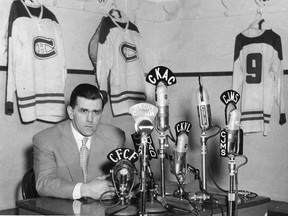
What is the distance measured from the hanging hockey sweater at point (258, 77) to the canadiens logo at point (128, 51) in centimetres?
100

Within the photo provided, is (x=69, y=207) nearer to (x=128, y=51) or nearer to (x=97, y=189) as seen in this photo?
(x=97, y=189)

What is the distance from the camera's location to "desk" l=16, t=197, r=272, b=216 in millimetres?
2514

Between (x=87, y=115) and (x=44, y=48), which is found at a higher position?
(x=44, y=48)

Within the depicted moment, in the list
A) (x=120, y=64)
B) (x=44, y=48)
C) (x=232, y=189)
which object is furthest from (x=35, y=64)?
(x=232, y=189)

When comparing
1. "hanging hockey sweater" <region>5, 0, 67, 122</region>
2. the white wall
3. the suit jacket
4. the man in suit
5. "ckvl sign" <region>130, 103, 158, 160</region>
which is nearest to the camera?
"ckvl sign" <region>130, 103, 158, 160</region>

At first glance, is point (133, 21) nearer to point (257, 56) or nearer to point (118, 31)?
point (118, 31)

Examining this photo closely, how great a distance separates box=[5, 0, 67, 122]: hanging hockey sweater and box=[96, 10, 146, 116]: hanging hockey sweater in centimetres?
54

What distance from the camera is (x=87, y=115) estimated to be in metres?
3.44

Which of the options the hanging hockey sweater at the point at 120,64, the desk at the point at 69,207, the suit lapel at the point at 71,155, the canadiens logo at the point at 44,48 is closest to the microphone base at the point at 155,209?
the desk at the point at 69,207

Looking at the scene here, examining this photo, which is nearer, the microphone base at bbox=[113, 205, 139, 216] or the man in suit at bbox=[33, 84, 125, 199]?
the microphone base at bbox=[113, 205, 139, 216]

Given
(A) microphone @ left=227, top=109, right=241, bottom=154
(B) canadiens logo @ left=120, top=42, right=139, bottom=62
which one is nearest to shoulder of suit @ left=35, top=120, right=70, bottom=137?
(A) microphone @ left=227, top=109, right=241, bottom=154

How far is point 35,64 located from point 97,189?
1794mm

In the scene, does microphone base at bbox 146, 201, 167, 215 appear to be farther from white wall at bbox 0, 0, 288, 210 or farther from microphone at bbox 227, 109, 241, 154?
white wall at bbox 0, 0, 288, 210

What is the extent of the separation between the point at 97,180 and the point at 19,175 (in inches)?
64.1
